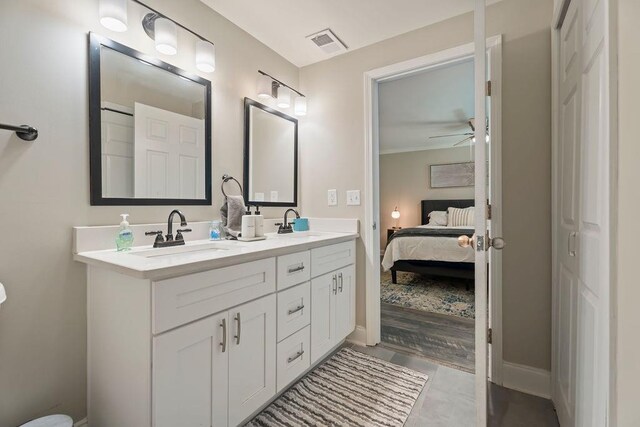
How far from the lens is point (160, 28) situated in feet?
4.79

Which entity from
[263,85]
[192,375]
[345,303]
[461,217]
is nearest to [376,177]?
[345,303]

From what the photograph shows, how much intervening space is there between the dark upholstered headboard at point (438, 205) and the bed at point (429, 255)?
1.59 meters

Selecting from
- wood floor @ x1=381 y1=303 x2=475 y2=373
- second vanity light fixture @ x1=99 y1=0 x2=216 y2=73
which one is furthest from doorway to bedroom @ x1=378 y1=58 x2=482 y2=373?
second vanity light fixture @ x1=99 y1=0 x2=216 y2=73

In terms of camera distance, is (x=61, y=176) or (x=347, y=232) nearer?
(x=61, y=176)

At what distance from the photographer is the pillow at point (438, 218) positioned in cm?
539

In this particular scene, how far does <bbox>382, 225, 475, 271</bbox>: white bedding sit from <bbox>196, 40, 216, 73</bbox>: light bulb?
297 centimetres

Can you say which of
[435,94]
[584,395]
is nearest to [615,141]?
[584,395]

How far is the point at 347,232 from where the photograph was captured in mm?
2256

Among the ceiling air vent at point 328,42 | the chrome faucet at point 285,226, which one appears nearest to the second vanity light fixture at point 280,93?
the ceiling air vent at point 328,42

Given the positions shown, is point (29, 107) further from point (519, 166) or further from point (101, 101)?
point (519, 166)

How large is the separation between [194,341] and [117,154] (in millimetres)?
963

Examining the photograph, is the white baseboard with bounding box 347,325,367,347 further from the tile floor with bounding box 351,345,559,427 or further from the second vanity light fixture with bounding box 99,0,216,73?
the second vanity light fixture with bounding box 99,0,216,73

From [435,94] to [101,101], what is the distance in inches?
128

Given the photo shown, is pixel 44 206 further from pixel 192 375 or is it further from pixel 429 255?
pixel 429 255
